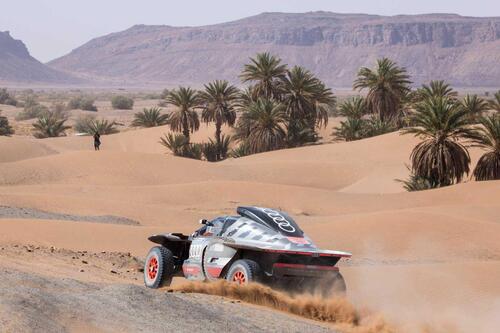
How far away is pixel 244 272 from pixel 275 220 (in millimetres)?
963

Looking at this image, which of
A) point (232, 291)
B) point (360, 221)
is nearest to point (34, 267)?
point (232, 291)

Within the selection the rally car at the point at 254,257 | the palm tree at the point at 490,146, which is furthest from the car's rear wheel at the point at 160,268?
the palm tree at the point at 490,146

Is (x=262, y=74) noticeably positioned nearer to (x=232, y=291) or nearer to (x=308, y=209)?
(x=308, y=209)

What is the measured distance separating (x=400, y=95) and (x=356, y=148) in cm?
833

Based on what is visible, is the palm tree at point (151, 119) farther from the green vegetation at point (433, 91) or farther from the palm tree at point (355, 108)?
the green vegetation at point (433, 91)

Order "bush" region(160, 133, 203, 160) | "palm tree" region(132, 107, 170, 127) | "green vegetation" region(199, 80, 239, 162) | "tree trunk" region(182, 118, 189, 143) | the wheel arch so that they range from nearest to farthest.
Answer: the wheel arch < "bush" region(160, 133, 203, 160) < "tree trunk" region(182, 118, 189, 143) < "green vegetation" region(199, 80, 239, 162) < "palm tree" region(132, 107, 170, 127)

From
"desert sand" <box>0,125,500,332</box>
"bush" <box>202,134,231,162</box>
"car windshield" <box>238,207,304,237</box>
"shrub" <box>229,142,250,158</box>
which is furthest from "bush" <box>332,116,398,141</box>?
"car windshield" <box>238,207,304,237</box>

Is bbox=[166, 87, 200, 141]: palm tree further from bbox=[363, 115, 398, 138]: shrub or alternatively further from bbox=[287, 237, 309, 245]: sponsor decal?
bbox=[287, 237, 309, 245]: sponsor decal

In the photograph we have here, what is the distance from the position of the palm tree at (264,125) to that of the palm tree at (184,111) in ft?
13.9

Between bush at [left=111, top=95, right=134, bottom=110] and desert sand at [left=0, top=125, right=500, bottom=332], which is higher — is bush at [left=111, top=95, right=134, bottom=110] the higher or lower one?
the higher one

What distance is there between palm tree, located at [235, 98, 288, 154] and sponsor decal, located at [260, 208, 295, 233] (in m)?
42.3

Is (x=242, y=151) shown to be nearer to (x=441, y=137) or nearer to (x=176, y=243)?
(x=441, y=137)

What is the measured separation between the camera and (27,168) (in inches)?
1575

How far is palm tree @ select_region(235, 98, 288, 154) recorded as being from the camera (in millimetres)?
55656
